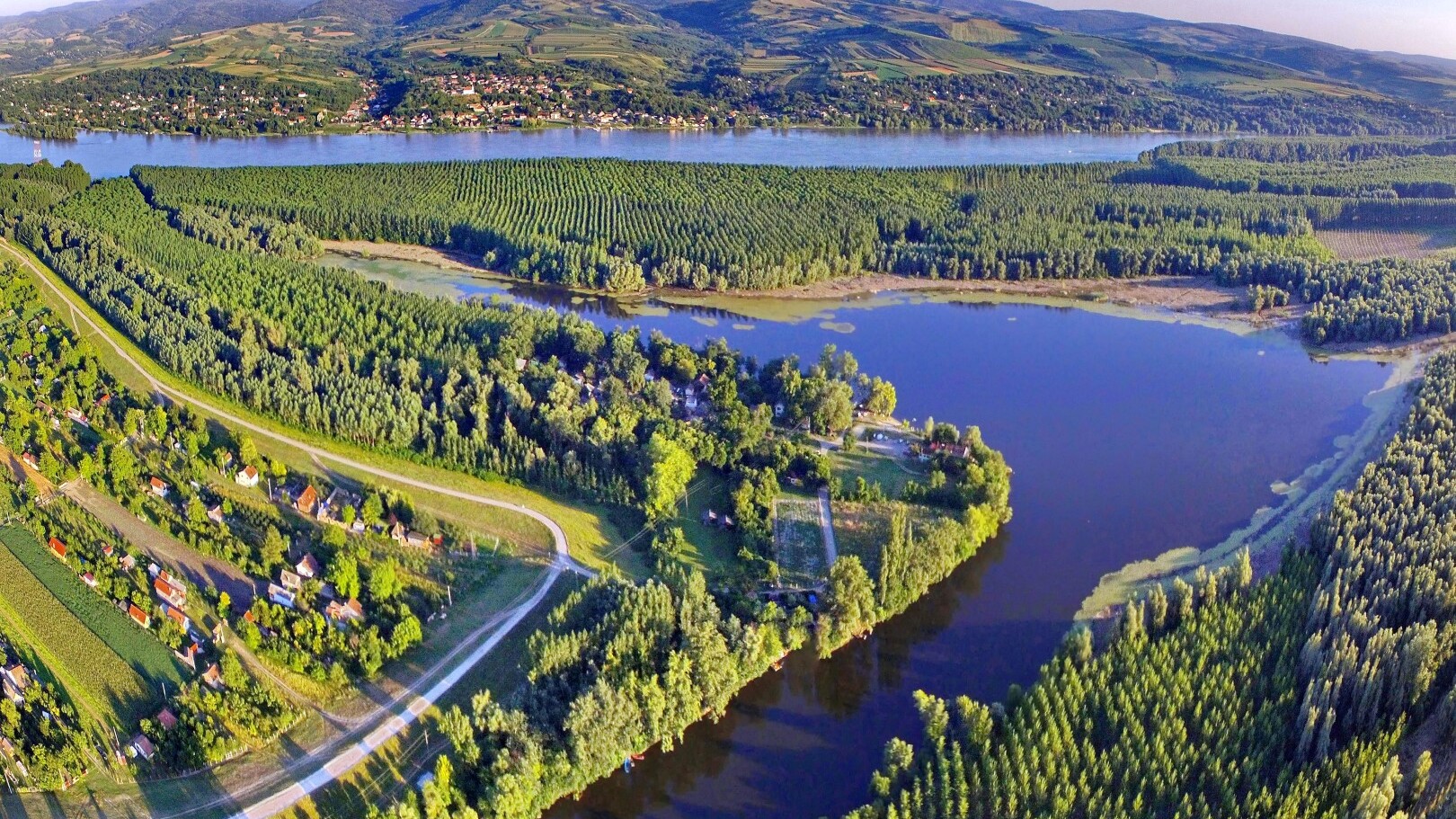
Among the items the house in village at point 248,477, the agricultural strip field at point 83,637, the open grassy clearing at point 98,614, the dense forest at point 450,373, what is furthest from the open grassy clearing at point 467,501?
the agricultural strip field at point 83,637

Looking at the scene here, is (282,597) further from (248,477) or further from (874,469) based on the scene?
(874,469)

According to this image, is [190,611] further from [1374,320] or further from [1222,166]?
[1222,166]

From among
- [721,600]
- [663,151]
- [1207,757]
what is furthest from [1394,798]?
[663,151]

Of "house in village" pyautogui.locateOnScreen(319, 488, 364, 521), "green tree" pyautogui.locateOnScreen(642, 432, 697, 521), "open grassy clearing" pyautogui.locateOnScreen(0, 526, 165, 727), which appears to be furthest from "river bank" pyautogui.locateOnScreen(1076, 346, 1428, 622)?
"open grassy clearing" pyautogui.locateOnScreen(0, 526, 165, 727)

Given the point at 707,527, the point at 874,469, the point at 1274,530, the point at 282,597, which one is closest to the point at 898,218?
the point at 874,469

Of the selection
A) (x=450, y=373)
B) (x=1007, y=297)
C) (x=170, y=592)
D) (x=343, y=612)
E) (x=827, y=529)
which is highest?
(x=1007, y=297)

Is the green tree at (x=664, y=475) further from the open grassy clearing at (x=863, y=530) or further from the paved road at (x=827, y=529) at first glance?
the open grassy clearing at (x=863, y=530)
